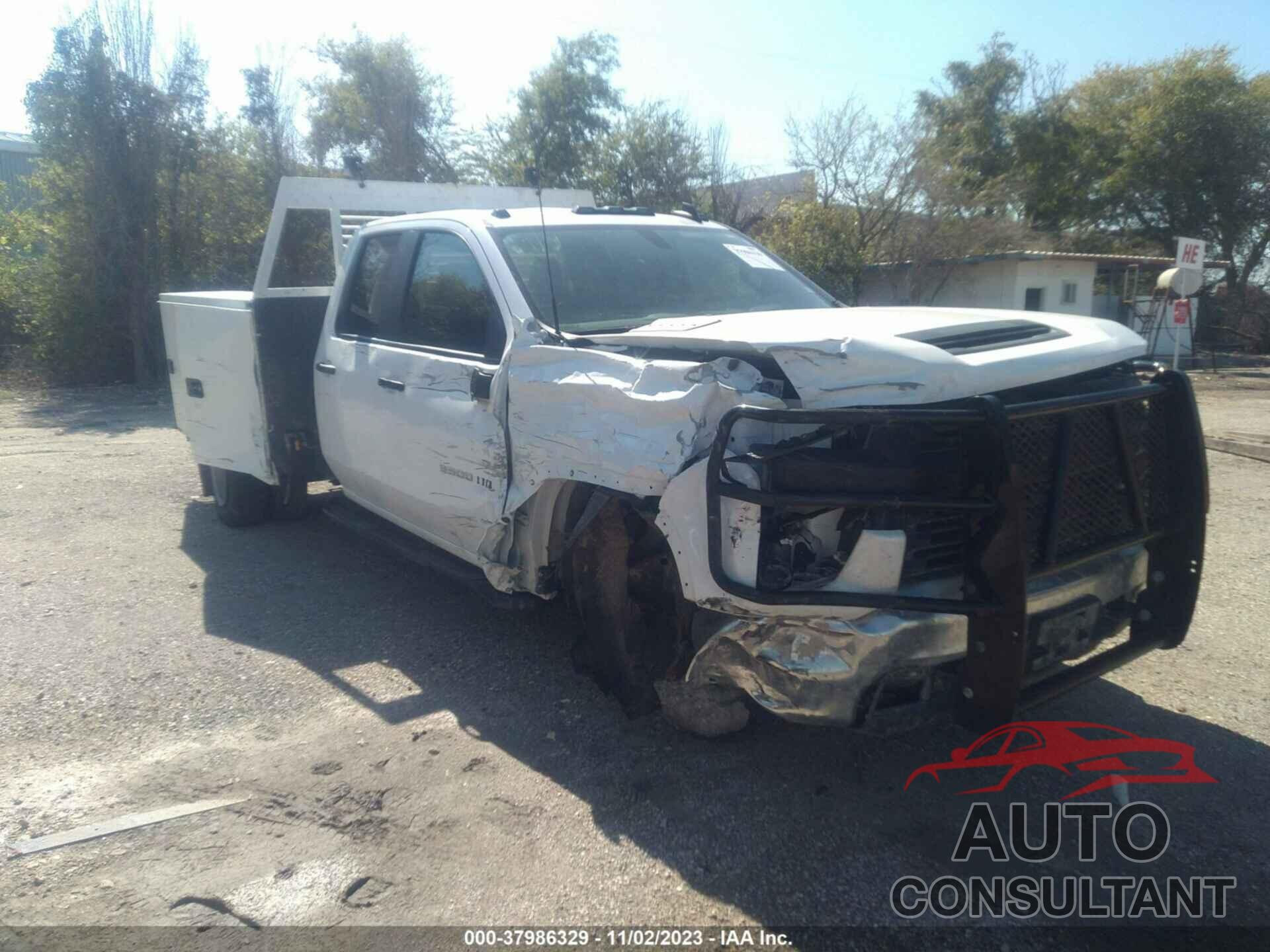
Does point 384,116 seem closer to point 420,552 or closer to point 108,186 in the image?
point 108,186

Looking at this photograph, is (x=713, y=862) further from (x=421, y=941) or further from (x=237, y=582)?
(x=237, y=582)

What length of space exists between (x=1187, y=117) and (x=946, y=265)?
570 inches

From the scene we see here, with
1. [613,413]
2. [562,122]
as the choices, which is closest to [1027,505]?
[613,413]

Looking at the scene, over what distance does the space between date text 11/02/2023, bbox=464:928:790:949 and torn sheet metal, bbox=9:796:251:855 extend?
1.23m

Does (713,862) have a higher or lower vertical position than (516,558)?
lower

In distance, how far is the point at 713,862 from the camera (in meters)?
3.11

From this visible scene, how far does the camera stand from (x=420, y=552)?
5.08 metres

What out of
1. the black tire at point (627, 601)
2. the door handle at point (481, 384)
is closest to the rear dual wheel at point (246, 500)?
the door handle at point (481, 384)

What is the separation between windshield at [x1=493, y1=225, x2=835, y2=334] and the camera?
429 cm

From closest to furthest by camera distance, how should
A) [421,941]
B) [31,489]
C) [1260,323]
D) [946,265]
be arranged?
[421,941]
[31,489]
[946,265]
[1260,323]

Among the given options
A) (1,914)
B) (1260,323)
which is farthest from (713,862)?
(1260,323)

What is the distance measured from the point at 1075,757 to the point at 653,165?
19.8 m

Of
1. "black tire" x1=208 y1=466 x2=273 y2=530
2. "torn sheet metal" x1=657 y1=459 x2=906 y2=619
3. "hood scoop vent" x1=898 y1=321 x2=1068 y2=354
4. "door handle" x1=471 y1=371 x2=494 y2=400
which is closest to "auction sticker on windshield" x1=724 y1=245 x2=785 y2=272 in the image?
"door handle" x1=471 y1=371 x2=494 y2=400

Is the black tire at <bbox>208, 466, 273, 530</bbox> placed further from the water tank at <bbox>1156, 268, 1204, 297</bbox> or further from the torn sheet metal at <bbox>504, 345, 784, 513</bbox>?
the water tank at <bbox>1156, 268, 1204, 297</bbox>
